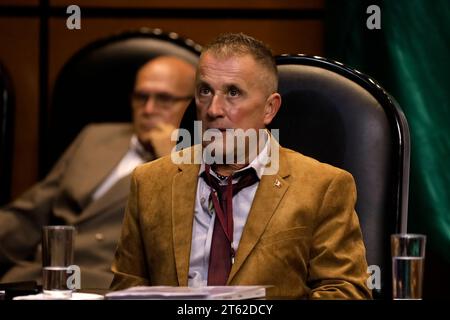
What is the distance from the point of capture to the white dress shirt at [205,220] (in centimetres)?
179

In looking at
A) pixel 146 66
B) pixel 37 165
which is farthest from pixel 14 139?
pixel 146 66

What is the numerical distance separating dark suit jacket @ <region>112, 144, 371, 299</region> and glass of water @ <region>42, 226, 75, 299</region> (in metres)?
0.35

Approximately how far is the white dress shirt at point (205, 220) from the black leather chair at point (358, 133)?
0.49 feet

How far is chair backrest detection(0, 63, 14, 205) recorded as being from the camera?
2.90 metres

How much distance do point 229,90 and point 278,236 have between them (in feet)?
0.98

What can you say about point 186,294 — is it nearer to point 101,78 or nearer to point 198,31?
point 101,78

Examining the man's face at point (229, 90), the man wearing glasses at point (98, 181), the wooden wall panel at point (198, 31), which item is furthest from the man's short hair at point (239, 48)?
the wooden wall panel at point (198, 31)

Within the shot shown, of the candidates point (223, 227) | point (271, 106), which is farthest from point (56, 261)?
point (271, 106)

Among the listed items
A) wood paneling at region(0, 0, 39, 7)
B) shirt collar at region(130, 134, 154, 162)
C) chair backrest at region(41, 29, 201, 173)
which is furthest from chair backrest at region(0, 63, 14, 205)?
shirt collar at region(130, 134, 154, 162)

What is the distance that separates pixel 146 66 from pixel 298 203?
1131 millimetres

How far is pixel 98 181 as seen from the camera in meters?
2.76

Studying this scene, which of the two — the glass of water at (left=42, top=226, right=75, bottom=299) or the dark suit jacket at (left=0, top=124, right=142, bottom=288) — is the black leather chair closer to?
the glass of water at (left=42, top=226, right=75, bottom=299)

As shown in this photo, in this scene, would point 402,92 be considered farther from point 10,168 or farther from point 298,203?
point 10,168

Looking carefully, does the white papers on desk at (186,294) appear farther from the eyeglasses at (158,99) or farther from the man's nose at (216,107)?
the eyeglasses at (158,99)
